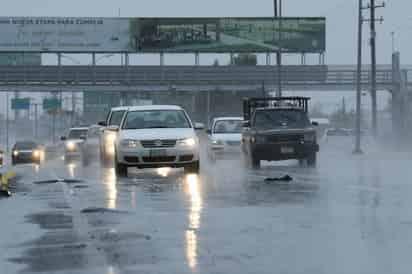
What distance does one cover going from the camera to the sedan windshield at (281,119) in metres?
28.2

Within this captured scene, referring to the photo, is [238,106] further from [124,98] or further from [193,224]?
[193,224]

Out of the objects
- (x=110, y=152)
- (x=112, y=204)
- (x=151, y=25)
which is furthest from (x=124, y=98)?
(x=112, y=204)

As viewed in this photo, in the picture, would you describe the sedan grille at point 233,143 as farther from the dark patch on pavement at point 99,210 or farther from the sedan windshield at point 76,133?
the dark patch on pavement at point 99,210

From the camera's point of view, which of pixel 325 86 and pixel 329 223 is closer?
pixel 329 223

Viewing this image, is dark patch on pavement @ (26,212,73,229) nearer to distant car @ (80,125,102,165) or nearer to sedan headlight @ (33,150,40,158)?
distant car @ (80,125,102,165)

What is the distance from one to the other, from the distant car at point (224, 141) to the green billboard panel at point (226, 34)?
3749 cm

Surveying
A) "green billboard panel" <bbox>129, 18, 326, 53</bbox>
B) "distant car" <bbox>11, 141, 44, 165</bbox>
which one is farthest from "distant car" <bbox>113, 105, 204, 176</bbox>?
"green billboard panel" <bbox>129, 18, 326, 53</bbox>

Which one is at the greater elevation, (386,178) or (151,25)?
(151,25)

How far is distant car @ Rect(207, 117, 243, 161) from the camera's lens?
3403 cm

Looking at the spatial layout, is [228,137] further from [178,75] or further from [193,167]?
[178,75]

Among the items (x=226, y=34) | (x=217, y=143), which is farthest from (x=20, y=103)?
(x=217, y=143)

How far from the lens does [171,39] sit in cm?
7325

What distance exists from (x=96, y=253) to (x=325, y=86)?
190 feet

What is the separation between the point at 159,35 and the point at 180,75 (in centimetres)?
489
